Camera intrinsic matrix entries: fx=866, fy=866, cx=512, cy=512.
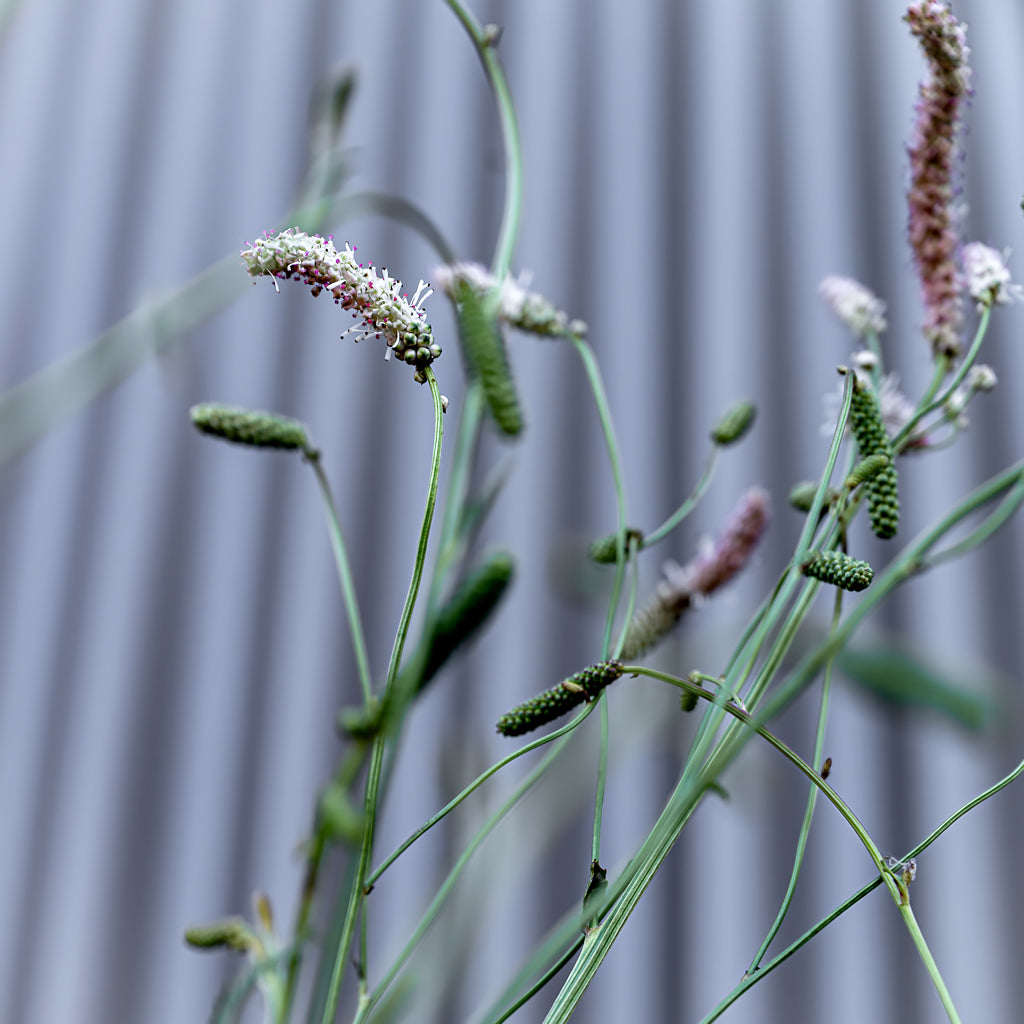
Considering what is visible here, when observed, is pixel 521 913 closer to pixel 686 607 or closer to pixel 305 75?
pixel 686 607

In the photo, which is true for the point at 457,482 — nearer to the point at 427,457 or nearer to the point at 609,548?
Answer: the point at 609,548

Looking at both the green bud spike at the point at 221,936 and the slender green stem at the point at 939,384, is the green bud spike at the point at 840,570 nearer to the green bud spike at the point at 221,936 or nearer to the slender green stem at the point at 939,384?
the slender green stem at the point at 939,384

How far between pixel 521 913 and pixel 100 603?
374mm

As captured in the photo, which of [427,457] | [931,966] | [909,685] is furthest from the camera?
[427,457]

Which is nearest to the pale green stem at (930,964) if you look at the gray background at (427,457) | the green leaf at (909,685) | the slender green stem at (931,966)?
the slender green stem at (931,966)

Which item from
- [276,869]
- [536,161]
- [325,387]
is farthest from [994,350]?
[276,869]

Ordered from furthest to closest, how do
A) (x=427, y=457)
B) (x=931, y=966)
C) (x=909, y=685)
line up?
(x=427, y=457) → (x=909, y=685) → (x=931, y=966)

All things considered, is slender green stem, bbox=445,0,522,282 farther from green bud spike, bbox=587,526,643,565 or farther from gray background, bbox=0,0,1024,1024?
gray background, bbox=0,0,1024,1024

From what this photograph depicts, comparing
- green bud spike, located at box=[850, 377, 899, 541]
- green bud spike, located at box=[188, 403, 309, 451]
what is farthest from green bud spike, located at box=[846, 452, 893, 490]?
green bud spike, located at box=[188, 403, 309, 451]

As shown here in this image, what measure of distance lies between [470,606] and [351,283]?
6 cm

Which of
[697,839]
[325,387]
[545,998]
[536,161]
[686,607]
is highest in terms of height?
[536,161]

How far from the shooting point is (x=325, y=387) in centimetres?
66

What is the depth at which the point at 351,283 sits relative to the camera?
0.13m

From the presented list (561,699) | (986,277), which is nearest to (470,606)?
(561,699)
